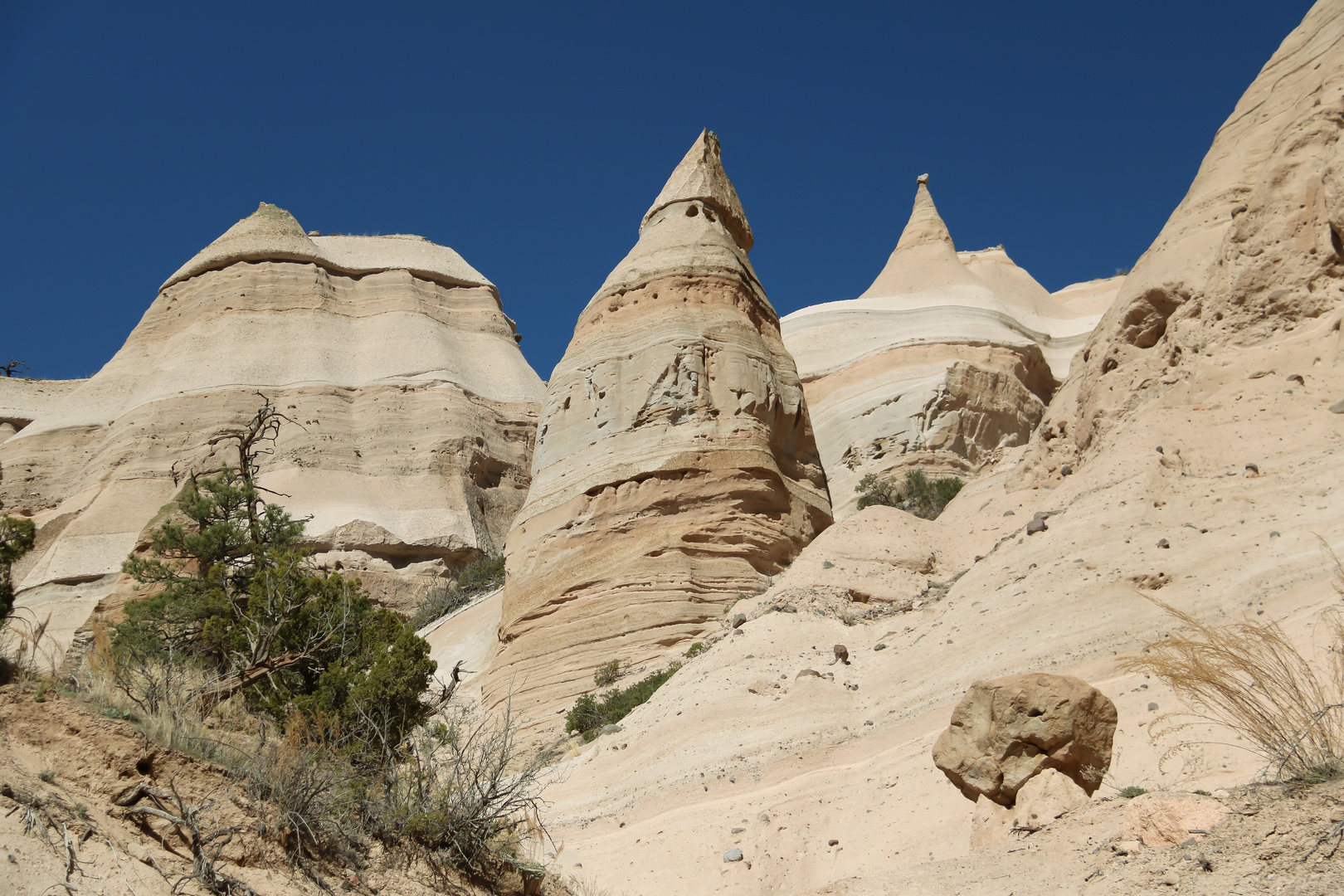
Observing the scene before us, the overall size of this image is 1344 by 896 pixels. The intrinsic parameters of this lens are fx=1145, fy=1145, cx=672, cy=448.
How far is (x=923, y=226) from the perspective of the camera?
1832 inches

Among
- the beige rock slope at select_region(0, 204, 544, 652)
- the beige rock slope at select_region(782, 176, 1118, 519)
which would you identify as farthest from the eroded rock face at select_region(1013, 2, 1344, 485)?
the beige rock slope at select_region(0, 204, 544, 652)

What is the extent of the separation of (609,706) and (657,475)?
Result: 16.0ft

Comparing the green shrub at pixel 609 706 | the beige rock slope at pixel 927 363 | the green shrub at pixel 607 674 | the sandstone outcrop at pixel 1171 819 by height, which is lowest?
the sandstone outcrop at pixel 1171 819

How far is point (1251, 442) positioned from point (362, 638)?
10.0 meters

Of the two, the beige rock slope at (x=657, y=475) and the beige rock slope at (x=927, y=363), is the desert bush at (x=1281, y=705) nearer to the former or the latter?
the beige rock slope at (x=657, y=475)

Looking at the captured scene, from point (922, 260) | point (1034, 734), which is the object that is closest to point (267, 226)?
point (922, 260)

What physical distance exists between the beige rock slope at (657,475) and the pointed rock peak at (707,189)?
94 centimetres

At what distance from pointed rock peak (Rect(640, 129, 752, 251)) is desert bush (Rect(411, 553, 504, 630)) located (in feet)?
31.3

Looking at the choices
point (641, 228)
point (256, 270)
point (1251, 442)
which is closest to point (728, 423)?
point (641, 228)

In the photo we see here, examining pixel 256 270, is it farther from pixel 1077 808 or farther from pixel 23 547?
pixel 1077 808

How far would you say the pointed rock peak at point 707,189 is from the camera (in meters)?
24.0

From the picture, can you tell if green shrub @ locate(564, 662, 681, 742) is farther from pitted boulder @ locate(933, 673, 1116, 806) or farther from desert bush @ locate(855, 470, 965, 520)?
desert bush @ locate(855, 470, 965, 520)

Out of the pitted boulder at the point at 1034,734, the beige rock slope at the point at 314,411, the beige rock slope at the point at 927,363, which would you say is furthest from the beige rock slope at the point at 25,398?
the pitted boulder at the point at 1034,734

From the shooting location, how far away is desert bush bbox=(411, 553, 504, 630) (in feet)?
91.1
